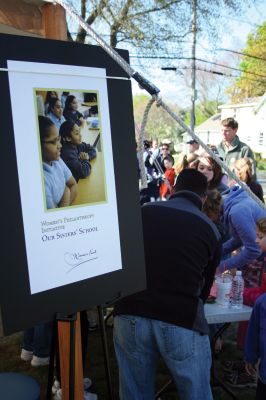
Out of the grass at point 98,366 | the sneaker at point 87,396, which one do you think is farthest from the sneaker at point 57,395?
the grass at point 98,366

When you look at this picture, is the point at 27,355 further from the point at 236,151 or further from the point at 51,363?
the point at 236,151

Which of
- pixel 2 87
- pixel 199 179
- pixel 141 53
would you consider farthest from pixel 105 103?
pixel 141 53

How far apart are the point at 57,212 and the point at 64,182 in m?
0.10

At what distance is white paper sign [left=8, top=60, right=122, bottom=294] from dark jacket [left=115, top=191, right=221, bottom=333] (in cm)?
49

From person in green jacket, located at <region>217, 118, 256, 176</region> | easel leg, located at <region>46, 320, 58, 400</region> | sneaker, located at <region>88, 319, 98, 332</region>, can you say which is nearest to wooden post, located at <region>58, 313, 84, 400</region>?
easel leg, located at <region>46, 320, 58, 400</region>

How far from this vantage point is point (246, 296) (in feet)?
8.66

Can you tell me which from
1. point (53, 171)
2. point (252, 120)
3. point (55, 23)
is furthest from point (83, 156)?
point (252, 120)

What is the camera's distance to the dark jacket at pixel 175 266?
1.84 metres

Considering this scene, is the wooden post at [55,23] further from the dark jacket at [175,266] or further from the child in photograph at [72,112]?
the dark jacket at [175,266]

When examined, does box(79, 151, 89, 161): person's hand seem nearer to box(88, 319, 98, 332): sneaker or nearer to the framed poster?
the framed poster

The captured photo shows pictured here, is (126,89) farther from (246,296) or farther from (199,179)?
(246,296)

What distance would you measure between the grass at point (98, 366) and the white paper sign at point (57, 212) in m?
1.92

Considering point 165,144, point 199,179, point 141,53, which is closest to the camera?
point 199,179

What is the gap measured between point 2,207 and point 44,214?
0.13 metres
